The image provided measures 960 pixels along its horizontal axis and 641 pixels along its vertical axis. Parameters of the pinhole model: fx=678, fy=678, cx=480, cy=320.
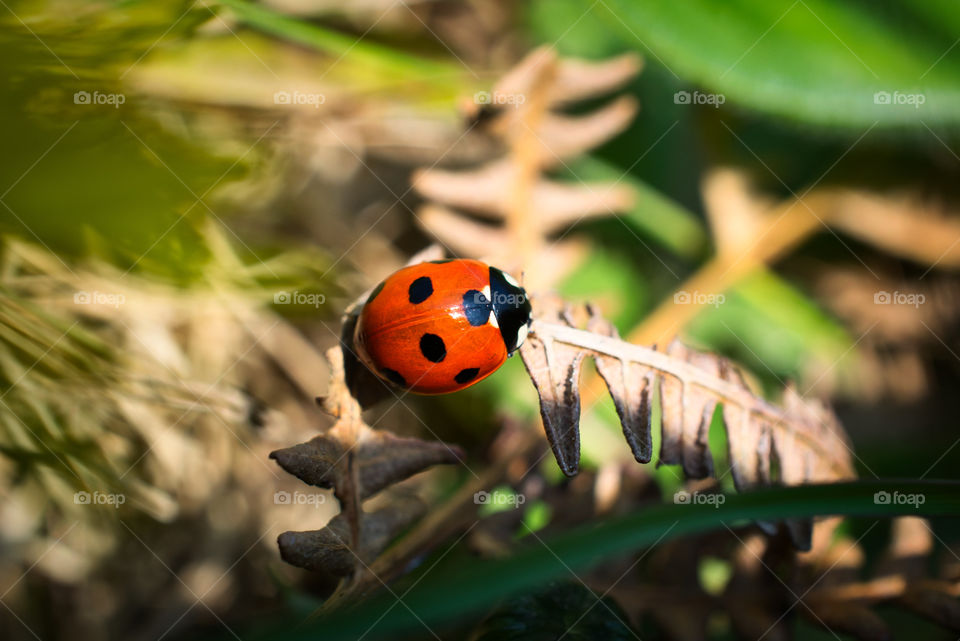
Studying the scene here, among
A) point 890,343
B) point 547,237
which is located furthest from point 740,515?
point 890,343

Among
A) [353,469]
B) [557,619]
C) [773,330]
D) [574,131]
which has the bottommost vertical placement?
[557,619]

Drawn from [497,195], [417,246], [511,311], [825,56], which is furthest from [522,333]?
[825,56]

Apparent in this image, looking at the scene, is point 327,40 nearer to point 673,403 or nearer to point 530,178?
point 530,178

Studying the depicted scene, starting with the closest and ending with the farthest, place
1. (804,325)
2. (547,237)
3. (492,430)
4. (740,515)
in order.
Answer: (740,515) < (492,430) < (547,237) < (804,325)

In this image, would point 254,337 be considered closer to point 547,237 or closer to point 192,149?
point 192,149

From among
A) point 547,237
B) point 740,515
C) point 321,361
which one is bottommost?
point 740,515

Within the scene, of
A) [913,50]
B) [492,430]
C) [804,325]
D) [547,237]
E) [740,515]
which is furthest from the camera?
[804,325]
